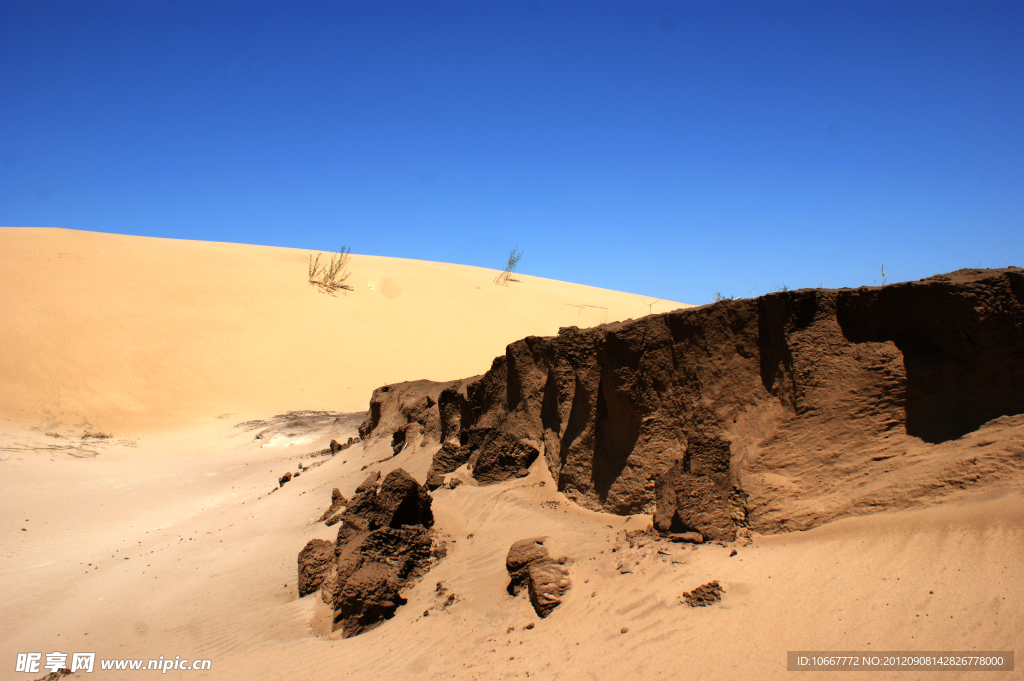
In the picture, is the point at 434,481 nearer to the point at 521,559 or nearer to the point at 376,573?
the point at 376,573

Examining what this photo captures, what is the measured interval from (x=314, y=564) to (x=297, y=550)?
4.01 ft

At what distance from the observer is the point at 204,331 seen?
69.3 feet

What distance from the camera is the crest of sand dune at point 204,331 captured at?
1689 cm

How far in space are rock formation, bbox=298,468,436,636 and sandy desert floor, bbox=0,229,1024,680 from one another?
198 millimetres

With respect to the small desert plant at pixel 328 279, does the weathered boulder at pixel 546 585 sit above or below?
below

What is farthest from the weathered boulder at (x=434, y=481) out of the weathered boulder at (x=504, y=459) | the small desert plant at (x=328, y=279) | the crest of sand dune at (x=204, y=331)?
the small desert plant at (x=328, y=279)

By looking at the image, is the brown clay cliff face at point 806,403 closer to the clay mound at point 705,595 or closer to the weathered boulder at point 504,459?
the clay mound at point 705,595

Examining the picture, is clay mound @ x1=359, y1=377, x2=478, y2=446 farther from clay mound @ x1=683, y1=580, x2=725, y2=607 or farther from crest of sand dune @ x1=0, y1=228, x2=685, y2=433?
crest of sand dune @ x1=0, y1=228, x2=685, y2=433

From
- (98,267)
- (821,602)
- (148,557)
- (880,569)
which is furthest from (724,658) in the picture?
(98,267)

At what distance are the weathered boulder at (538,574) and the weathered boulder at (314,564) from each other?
6.91 ft

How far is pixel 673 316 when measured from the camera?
16.9 ft

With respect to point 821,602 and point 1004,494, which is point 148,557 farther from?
point 1004,494

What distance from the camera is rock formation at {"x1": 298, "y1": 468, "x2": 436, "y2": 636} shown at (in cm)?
499

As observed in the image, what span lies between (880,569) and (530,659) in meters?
2.12
